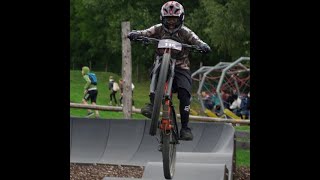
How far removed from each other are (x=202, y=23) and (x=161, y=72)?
23.0 m

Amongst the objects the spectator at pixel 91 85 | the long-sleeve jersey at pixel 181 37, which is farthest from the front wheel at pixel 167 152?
the spectator at pixel 91 85

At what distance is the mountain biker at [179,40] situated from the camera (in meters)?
6.45

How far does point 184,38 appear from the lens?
671 centimetres

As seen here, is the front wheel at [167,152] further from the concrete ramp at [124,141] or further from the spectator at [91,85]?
the spectator at [91,85]

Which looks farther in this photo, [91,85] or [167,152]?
Result: [91,85]

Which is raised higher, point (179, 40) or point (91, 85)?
point (179, 40)

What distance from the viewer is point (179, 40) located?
6613 mm

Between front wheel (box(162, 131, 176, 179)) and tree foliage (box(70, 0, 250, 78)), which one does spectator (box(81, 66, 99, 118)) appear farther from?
front wheel (box(162, 131, 176, 179))

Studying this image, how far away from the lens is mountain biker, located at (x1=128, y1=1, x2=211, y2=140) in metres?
6.45

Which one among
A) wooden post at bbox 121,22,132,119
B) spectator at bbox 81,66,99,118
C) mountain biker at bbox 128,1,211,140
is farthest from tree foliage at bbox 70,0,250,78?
mountain biker at bbox 128,1,211,140

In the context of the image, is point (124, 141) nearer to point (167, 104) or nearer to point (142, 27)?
point (167, 104)

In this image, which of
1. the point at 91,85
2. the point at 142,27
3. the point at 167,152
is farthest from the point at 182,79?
the point at 142,27
